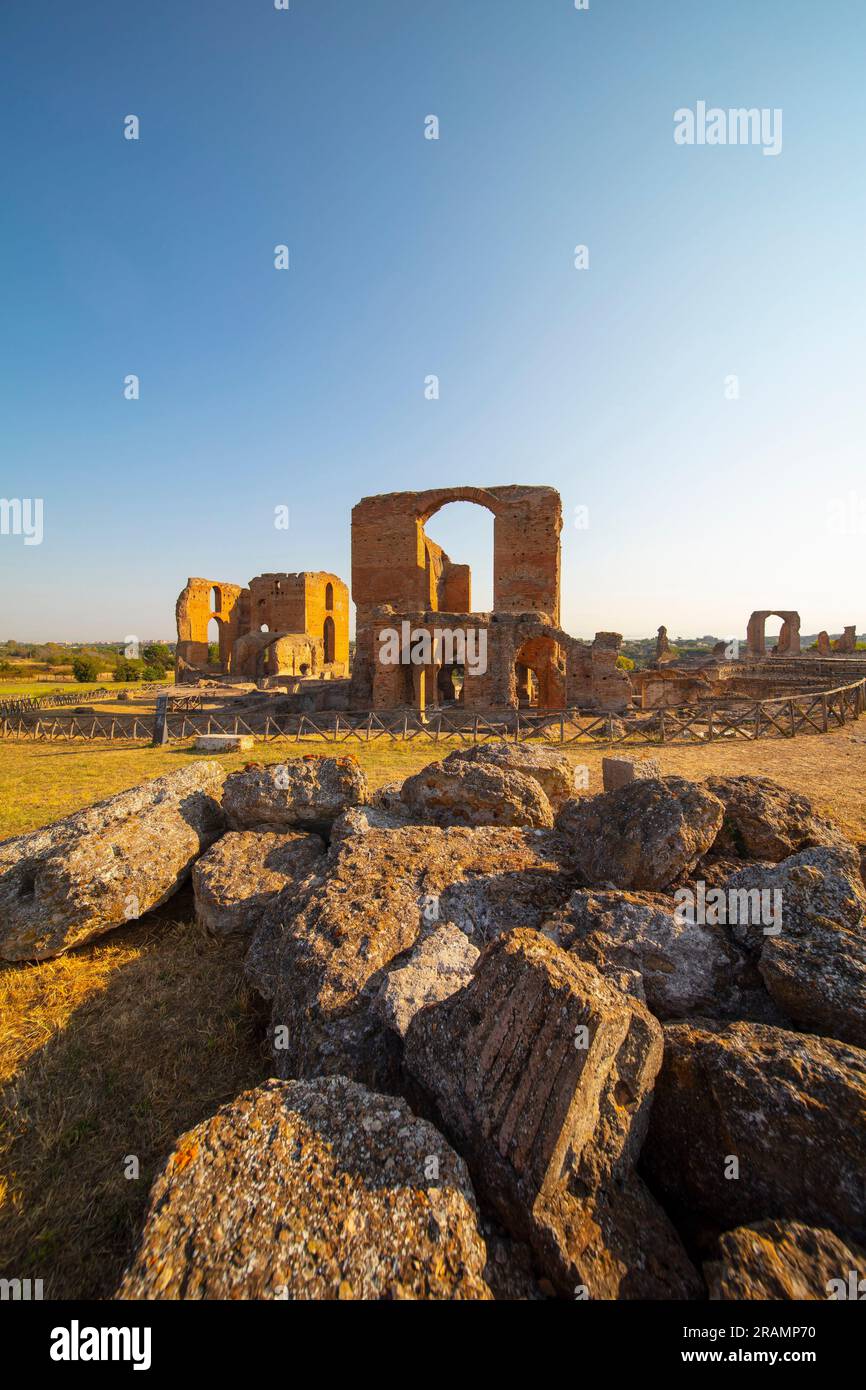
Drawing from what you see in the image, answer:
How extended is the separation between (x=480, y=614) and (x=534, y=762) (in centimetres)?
1331

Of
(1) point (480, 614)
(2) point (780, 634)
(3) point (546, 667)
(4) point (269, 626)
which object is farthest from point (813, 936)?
(2) point (780, 634)

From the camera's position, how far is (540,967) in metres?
2.18

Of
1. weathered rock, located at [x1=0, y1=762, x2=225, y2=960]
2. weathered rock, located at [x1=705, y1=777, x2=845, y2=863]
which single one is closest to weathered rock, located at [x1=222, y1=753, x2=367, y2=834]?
weathered rock, located at [x1=0, y1=762, x2=225, y2=960]

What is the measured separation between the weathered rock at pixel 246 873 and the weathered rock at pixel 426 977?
54.3 inches

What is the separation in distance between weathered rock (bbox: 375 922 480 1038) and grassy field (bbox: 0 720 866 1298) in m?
1.00

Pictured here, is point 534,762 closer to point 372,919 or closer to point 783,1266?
point 372,919

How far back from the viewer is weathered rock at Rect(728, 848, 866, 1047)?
2.35 meters

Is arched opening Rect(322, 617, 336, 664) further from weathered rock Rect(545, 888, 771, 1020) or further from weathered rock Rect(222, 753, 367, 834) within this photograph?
weathered rock Rect(545, 888, 771, 1020)

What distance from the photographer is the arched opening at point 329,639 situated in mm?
37625

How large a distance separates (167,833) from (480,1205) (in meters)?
3.60

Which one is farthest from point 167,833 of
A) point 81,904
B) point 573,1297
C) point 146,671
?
point 146,671

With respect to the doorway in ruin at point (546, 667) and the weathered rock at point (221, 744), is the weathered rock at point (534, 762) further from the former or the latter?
the doorway in ruin at point (546, 667)

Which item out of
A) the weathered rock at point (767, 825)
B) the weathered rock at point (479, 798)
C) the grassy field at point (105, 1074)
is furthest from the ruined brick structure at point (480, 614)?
the grassy field at point (105, 1074)

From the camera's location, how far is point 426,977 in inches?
110
